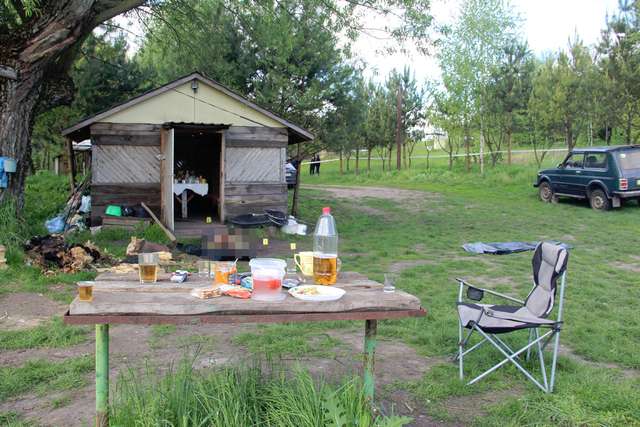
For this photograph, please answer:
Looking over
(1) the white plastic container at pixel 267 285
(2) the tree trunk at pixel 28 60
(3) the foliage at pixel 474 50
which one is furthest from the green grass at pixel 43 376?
(3) the foliage at pixel 474 50

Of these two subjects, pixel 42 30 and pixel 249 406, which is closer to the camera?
pixel 249 406

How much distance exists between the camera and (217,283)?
311 cm

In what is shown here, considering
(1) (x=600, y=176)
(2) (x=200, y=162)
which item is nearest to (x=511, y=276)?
(1) (x=600, y=176)

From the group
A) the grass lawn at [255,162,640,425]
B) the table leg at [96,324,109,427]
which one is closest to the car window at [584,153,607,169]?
the grass lawn at [255,162,640,425]

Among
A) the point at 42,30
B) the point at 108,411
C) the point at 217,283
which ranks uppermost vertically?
the point at 42,30

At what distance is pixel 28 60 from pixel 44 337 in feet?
18.2

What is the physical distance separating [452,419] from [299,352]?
149 centimetres

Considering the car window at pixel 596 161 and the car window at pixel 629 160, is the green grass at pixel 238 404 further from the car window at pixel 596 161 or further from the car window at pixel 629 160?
the car window at pixel 596 161

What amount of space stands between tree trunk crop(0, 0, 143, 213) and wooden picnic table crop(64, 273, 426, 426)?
7090 mm

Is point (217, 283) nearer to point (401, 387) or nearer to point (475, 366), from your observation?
point (401, 387)

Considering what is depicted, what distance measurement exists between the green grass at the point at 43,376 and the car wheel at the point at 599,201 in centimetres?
1422

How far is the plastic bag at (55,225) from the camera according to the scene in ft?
35.8

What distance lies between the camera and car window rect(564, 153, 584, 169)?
15.8 m

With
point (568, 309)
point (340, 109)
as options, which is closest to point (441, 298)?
point (568, 309)
